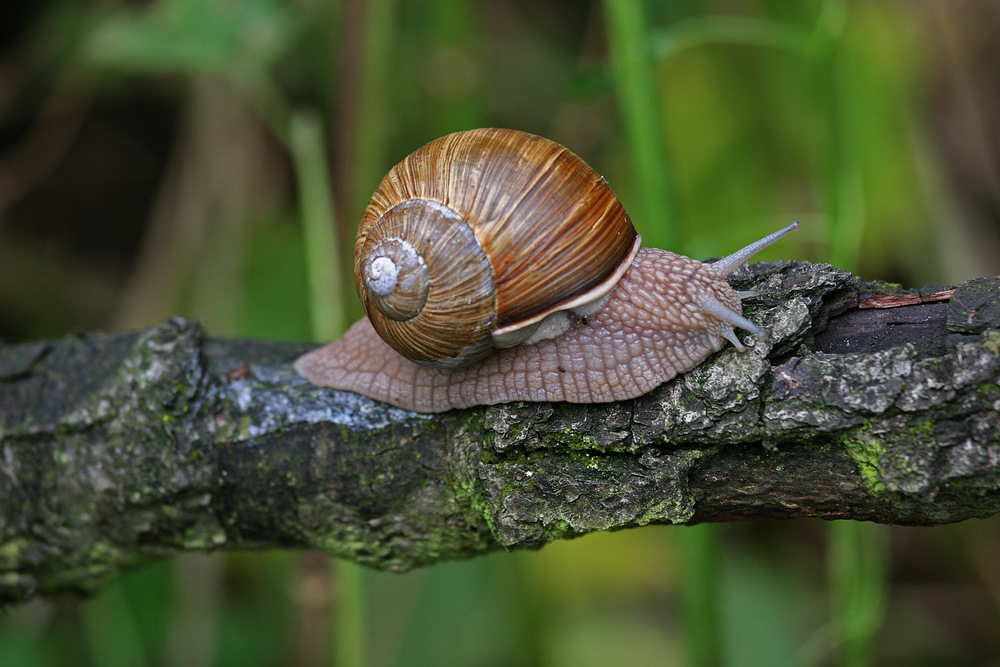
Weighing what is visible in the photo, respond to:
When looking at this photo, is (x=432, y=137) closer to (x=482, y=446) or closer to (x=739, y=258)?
(x=739, y=258)

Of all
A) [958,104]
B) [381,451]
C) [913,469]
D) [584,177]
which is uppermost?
[958,104]

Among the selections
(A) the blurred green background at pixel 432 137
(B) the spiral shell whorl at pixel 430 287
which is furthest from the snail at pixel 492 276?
(A) the blurred green background at pixel 432 137

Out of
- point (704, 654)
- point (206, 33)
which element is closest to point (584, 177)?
point (704, 654)

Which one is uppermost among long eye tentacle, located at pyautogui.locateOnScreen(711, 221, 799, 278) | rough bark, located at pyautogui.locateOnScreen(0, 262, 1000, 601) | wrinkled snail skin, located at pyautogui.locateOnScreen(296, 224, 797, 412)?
long eye tentacle, located at pyautogui.locateOnScreen(711, 221, 799, 278)

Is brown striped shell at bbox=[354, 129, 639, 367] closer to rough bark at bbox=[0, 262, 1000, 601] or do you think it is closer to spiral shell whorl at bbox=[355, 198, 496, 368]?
spiral shell whorl at bbox=[355, 198, 496, 368]

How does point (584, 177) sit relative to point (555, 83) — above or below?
below

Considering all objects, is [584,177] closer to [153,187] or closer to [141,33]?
[141,33]

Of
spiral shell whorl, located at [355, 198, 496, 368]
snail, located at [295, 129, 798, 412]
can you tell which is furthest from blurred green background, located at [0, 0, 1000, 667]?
spiral shell whorl, located at [355, 198, 496, 368]
